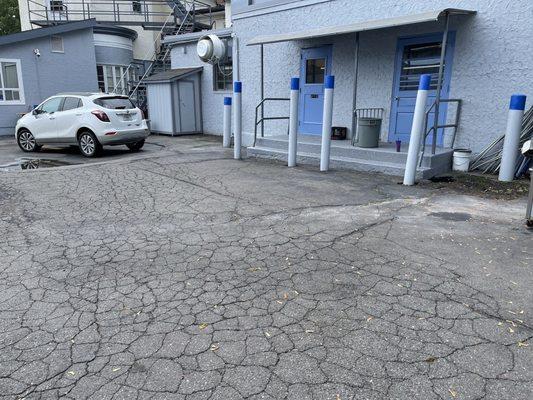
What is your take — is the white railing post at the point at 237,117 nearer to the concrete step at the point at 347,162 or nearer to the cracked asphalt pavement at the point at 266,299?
the concrete step at the point at 347,162

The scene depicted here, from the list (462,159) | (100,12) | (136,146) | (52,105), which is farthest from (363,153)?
(100,12)

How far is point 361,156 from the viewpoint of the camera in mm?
8906

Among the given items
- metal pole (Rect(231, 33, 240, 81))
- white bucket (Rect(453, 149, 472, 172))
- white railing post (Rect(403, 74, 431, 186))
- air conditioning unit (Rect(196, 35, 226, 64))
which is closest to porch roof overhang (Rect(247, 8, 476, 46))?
white railing post (Rect(403, 74, 431, 186))

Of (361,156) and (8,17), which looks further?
(8,17)

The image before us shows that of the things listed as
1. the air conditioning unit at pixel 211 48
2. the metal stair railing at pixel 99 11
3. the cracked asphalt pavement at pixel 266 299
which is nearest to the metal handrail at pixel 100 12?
the metal stair railing at pixel 99 11

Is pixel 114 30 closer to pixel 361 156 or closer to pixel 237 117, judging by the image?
pixel 237 117

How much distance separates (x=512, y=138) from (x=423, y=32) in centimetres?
315

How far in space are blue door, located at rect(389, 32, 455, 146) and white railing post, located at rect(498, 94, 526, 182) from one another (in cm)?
176

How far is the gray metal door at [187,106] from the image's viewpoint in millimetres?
15188

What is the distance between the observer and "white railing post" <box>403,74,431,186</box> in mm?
6973

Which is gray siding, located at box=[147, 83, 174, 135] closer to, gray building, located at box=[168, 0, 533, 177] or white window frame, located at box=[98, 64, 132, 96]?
gray building, located at box=[168, 0, 533, 177]

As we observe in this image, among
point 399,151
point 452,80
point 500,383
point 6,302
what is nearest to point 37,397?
point 6,302

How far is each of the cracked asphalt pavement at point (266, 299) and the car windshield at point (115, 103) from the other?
478 cm

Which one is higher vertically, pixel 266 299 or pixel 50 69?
pixel 50 69
